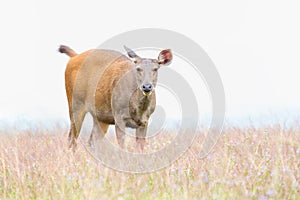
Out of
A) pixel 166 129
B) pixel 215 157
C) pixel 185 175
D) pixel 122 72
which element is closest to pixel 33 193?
pixel 185 175

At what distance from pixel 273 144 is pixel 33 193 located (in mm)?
3264

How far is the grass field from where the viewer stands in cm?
539

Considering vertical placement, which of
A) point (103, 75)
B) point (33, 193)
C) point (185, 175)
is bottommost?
point (33, 193)

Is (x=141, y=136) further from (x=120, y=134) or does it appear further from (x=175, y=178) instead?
(x=175, y=178)

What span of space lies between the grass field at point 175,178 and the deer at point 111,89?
1.86 metres

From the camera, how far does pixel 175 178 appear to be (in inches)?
240

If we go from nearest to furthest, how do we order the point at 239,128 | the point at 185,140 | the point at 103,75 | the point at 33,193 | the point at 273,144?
A: the point at 33,193 → the point at 273,144 → the point at 185,140 → the point at 239,128 → the point at 103,75

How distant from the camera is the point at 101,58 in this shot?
10602mm

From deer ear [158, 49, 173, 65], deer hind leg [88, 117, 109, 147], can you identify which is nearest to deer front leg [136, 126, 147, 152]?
deer ear [158, 49, 173, 65]

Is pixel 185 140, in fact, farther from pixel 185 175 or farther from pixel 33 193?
pixel 33 193

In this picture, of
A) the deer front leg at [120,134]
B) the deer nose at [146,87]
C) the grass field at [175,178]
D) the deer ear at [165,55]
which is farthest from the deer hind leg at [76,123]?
the grass field at [175,178]

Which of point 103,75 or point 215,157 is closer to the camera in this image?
point 215,157

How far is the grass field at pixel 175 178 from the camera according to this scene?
539 cm

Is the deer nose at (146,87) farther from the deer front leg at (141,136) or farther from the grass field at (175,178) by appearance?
the grass field at (175,178)
